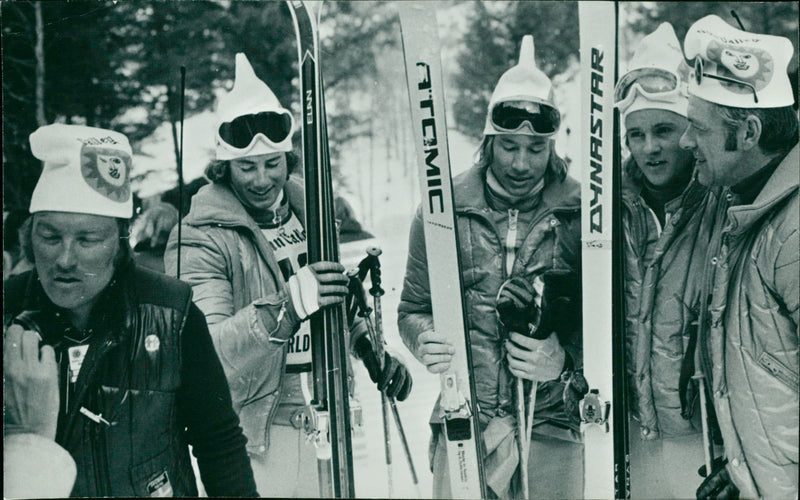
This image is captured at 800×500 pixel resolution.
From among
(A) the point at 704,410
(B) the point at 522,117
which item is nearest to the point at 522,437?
(A) the point at 704,410

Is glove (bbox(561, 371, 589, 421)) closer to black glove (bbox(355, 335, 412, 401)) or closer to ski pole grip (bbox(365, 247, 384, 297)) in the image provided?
black glove (bbox(355, 335, 412, 401))

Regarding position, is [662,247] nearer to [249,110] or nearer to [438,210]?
[438,210]

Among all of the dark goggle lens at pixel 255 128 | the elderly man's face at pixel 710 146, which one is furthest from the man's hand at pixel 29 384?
the elderly man's face at pixel 710 146

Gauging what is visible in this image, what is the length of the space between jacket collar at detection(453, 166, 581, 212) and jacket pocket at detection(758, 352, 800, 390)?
80 centimetres

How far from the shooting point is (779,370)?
2.79 m

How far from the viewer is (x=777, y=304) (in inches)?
110

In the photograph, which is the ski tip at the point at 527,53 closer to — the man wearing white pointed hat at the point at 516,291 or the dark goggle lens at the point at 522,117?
the man wearing white pointed hat at the point at 516,291

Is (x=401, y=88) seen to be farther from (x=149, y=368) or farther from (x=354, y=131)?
(x=149, y=368)

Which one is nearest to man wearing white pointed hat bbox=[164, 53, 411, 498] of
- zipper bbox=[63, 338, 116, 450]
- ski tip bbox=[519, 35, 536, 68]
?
zipper bbox=[63, 338, 116, 450]

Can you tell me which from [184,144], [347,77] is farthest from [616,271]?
[184,144]

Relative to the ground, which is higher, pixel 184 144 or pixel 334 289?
pixel 184 144

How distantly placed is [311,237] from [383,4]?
87cm

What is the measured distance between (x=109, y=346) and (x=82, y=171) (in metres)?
0.63

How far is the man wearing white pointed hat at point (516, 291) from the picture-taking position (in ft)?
9.87
